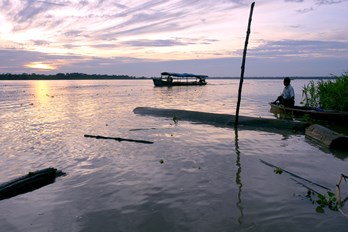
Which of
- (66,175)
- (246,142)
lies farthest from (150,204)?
(246,142)

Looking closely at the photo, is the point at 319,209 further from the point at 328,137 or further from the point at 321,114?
the point at 321,114

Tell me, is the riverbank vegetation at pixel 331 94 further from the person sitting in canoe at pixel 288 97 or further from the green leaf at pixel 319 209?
the green leaf at pixel 319 209

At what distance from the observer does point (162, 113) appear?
702 inches

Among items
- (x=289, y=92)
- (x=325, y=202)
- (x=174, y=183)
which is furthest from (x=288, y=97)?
(x=325, y=202)

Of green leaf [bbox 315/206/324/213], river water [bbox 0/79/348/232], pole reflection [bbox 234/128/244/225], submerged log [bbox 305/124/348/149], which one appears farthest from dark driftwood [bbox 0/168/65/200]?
submerged log [bbox 305/124/348/149]

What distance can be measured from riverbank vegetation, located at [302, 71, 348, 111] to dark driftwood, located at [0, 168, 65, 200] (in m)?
14.3

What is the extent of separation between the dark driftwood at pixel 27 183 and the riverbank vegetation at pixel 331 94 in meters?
14.3

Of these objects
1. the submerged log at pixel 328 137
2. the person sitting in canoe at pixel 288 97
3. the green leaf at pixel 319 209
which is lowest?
the green leaf at pixel 319 209

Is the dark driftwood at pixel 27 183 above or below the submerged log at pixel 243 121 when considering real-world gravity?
below

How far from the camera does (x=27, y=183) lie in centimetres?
641

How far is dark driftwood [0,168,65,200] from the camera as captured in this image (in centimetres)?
612

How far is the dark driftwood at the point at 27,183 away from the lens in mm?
6117

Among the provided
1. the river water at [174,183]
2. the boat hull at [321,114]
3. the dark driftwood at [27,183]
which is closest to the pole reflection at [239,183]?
the river water at [174,183]

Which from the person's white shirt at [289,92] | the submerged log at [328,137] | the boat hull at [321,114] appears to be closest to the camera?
the submerged log at [328,137]
